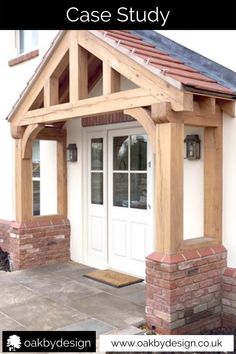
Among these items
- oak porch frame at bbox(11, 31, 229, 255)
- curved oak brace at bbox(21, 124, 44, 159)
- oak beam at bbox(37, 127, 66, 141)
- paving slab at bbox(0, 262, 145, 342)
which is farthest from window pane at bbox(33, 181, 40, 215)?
oak porch frame at bbox(11, 31, 229, 255)

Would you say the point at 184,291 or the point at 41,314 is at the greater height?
the point at 184,291

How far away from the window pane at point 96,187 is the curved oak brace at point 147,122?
2.49 metres

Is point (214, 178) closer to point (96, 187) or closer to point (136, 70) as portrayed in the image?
point (136, 70)

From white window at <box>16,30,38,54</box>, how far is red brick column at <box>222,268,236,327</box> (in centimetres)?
611

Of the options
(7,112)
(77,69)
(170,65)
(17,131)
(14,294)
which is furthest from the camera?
(7,112)

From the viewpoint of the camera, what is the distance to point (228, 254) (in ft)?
16.9

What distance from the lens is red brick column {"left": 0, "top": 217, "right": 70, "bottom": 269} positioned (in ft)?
23.7

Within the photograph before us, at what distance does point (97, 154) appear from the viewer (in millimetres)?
7316

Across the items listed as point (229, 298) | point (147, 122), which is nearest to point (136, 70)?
point (147, 122)

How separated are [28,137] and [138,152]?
190cm

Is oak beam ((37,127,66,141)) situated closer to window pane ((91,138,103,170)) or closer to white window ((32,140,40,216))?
window pane ((91,138,103,170))

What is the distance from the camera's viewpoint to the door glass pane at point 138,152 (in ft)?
20.9
